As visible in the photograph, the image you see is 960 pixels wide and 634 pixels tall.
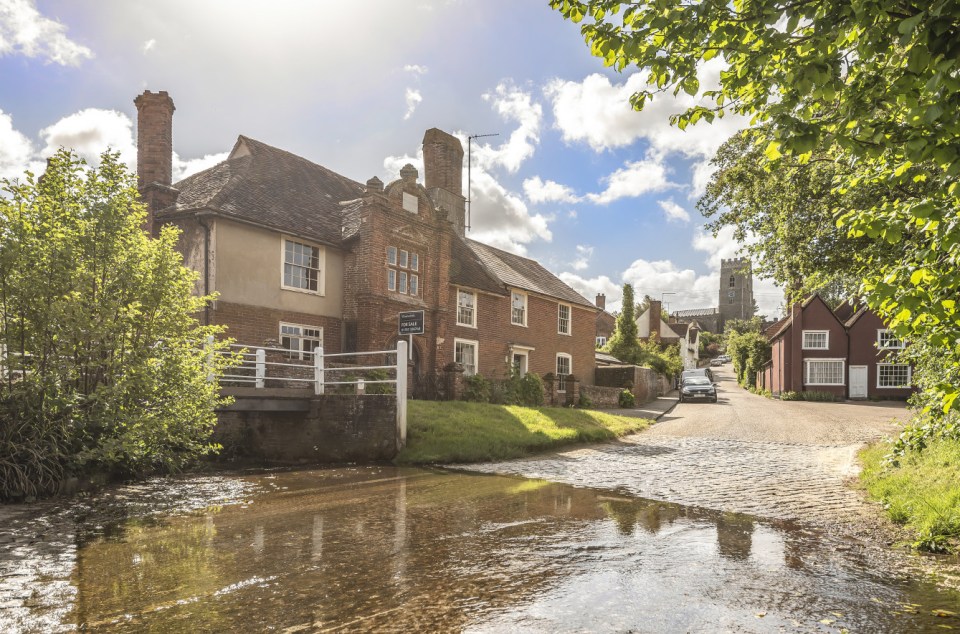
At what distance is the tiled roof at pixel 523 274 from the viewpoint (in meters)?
31.3

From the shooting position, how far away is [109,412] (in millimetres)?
9992

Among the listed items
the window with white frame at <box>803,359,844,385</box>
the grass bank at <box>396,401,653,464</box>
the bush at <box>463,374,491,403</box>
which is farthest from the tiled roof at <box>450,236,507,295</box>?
the window with white frame at <box>803,359,844,385</box>

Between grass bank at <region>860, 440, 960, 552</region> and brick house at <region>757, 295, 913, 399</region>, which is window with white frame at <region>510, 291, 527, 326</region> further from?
brick house at <region>757, 295, 913, 399</region>

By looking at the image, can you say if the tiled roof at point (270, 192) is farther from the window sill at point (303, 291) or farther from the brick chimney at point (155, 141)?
the window sill at point (303, 291)

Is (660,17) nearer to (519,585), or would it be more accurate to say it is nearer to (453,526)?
(519,585)

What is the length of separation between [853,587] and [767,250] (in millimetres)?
12919

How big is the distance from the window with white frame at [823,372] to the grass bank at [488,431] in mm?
28081

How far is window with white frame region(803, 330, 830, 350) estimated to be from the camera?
141 feet

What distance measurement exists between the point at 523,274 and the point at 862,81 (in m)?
29.4

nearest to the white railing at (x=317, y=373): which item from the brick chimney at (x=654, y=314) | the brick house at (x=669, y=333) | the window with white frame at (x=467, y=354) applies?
the window with white frame at (x=467, y=354)

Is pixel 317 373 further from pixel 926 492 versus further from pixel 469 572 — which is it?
pixel 926 492

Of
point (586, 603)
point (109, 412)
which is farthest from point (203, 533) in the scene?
point (586, 603)

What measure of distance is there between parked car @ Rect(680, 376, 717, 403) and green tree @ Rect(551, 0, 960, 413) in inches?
1278

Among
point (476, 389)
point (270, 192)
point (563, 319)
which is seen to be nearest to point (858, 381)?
point (563, 319)
